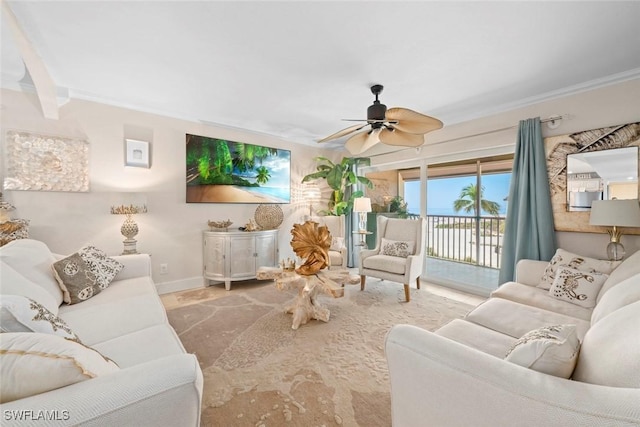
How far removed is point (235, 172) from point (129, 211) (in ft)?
4.88

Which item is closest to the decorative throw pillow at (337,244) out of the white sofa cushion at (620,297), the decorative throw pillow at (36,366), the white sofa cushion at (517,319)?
the white sofa cushion at (517,319)

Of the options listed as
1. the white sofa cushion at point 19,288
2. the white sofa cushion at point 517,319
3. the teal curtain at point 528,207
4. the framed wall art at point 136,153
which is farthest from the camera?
the framed wall art at point 136,153

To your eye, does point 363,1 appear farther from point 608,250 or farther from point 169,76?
point 608,250

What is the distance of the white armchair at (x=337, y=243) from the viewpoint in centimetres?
402

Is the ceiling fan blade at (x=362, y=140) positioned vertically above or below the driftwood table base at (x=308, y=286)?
above

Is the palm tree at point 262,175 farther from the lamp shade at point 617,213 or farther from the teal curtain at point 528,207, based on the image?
the lamp shade at point 617,213

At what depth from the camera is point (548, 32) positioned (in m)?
1.90

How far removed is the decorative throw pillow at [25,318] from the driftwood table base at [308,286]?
5.34 feet

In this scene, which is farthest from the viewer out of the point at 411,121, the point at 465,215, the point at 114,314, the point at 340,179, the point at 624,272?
the point at 340,179

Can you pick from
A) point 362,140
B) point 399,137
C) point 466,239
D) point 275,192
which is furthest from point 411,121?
point 466,239

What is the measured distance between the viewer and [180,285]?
3613 millimetres

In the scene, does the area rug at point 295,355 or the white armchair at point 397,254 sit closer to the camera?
the area rug at point 295,355

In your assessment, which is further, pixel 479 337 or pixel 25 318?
pixel 479 337

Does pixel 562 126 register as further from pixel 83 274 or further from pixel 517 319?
pixel 83 274
